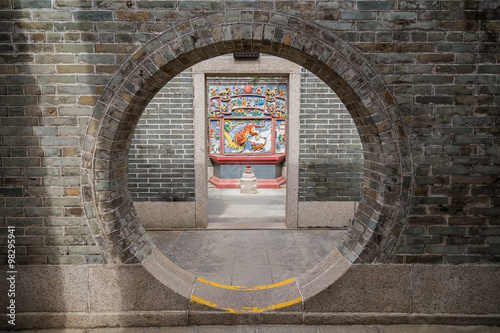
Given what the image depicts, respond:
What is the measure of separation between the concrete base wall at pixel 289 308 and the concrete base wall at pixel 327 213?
2.71m

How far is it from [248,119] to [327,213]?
17.2 feet

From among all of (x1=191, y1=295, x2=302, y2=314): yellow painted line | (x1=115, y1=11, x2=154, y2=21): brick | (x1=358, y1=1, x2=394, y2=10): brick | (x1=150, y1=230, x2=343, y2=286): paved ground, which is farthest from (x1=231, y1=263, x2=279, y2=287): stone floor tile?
(x1=358, y1=1, x2=394, y2=10): brick

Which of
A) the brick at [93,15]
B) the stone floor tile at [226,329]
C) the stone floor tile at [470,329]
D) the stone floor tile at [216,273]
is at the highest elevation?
the brick at [93,15]

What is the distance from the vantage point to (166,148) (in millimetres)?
5227

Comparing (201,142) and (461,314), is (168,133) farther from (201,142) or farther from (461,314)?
(461,314)

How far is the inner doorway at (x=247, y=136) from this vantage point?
909 cm

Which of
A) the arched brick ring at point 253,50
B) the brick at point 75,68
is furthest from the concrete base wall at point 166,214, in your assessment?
the brick at point 75,68

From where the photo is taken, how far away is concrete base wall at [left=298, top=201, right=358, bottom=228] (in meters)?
5.34

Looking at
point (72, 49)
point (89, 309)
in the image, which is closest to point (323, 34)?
point (72, 49)

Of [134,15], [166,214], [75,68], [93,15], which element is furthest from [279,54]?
[166,214]

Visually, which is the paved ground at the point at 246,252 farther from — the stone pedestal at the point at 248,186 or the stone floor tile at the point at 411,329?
the stone pedestal at the point at 248,186

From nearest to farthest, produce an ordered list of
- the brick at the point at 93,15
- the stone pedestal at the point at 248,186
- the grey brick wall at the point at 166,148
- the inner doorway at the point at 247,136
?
the brick at the point at 93,15, the grey brick wall at the point at 166,148, the stone pedestal at the point at 248,186, the inner doorway at the point at 247,136

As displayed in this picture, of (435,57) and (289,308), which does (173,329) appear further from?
(435,57)

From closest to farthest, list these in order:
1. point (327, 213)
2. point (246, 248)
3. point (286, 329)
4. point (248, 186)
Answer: point (286, 329), point (246, 248), point (327, 213), point (248, 186)
